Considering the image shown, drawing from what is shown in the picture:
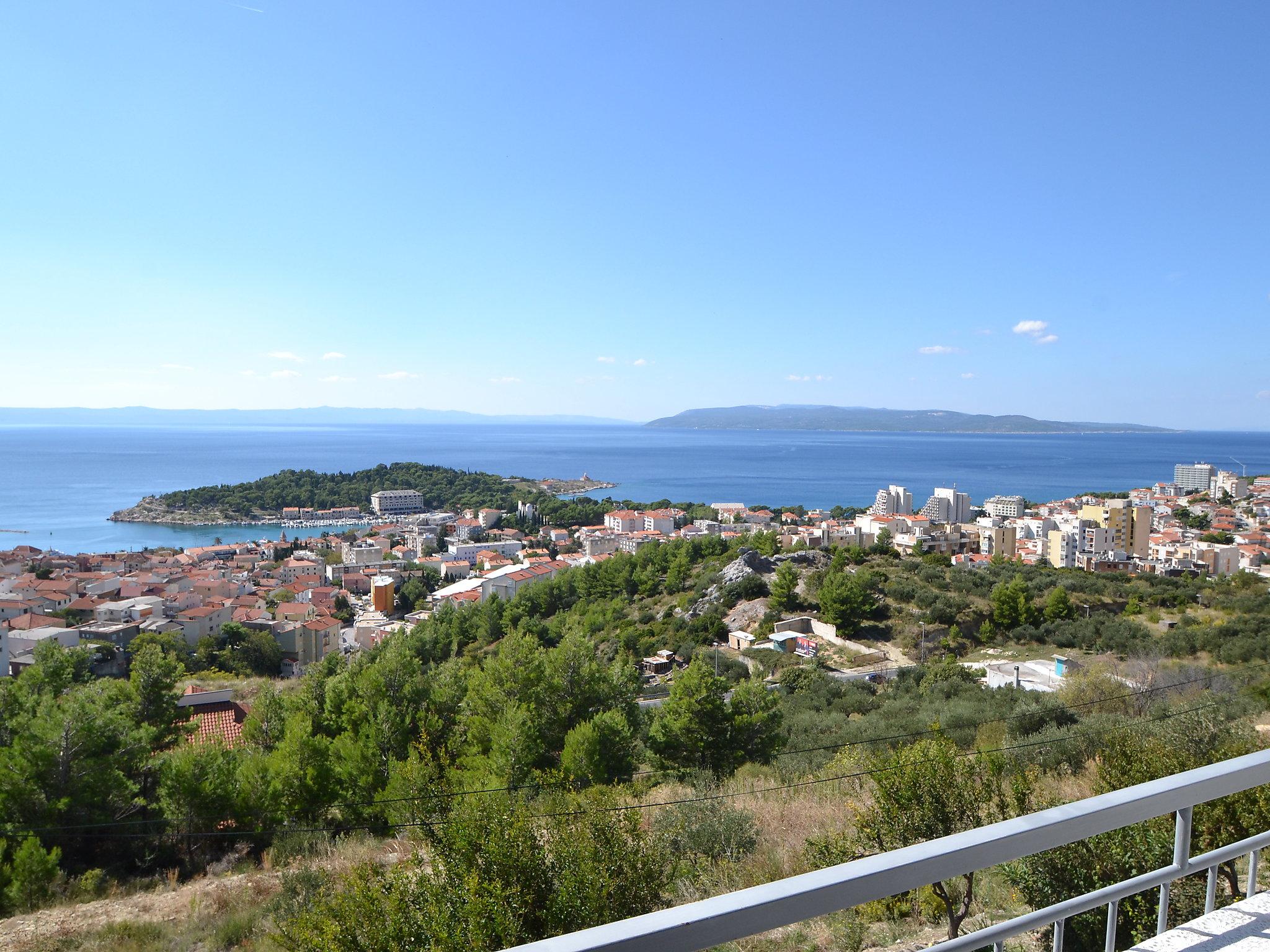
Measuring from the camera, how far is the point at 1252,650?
970cm

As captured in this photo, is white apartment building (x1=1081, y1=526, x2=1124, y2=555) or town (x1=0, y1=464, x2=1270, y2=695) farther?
white apartment building (x1=1081, y1=526, x2=1124, y2=555)

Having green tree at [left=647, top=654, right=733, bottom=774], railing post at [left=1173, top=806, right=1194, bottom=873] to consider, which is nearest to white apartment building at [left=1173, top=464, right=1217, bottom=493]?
green tree at [left=647, top=654, right=733, bottom=774]

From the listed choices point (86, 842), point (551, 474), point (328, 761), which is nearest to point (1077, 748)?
point (328, 761)

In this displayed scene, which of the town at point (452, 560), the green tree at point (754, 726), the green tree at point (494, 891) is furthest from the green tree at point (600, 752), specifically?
the town at point (452, 560)

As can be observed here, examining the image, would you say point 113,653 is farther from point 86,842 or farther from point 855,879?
point 855,879

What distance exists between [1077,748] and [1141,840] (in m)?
2.90

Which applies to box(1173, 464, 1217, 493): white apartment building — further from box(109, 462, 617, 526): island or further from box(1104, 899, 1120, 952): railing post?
box(1104, 899, 1120, 952): railing post

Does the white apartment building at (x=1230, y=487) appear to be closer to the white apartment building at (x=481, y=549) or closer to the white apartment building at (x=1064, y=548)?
the white apartment building at (x=1064, y=548)

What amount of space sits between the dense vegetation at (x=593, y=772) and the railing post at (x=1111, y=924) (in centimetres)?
60

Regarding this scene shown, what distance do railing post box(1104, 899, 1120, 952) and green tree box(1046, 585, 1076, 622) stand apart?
50.1 feet

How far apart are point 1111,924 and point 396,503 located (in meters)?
62.9

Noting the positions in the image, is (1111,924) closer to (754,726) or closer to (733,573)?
(754,726)

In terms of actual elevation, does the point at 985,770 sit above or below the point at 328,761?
above

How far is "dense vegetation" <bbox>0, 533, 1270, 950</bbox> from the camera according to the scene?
7.84 ft
